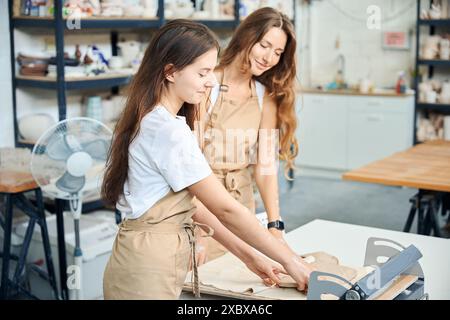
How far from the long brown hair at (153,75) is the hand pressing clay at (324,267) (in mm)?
540

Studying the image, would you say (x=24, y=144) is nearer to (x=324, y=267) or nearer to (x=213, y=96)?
(x=213, y=96)

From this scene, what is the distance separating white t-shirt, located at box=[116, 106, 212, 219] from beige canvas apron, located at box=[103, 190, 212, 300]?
3cm

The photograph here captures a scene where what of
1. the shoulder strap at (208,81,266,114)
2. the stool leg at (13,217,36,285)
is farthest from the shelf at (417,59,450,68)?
the shoulder strap at (208,81,266,114)

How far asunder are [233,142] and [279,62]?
347 millimetres

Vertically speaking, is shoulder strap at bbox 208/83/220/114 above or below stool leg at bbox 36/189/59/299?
above

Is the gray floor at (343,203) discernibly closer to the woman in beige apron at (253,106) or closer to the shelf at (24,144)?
the shelf at (24,144)

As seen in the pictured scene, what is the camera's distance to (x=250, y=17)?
2660 mm

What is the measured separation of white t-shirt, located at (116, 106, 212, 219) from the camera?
1699mm

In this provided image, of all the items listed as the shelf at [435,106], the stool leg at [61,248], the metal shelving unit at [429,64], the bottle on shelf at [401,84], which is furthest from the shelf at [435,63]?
the stool leg at [61,248]

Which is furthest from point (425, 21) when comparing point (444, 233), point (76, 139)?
point (76, 139)

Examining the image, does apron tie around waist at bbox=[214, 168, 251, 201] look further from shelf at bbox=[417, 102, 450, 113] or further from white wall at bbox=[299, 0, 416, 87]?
white wall at bbox=[299, 0, 416, 87]

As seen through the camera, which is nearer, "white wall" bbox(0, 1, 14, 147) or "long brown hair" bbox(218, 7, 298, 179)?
"long brown hair" bbox(218, 7, 298, 179)

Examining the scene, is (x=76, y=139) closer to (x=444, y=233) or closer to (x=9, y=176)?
(x=9, y=176)
